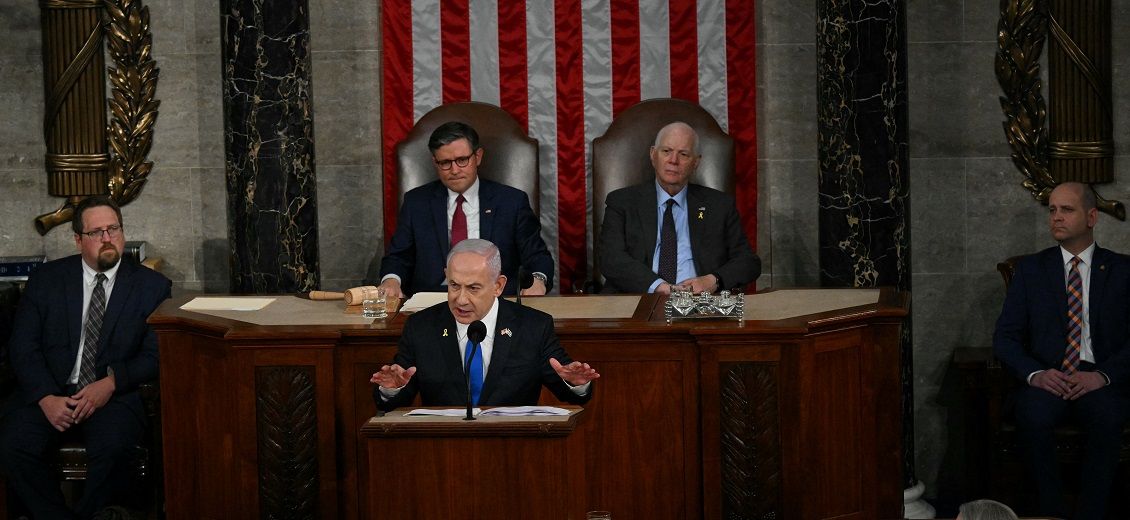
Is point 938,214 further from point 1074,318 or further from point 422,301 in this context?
point 422,301

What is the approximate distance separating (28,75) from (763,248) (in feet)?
13.7

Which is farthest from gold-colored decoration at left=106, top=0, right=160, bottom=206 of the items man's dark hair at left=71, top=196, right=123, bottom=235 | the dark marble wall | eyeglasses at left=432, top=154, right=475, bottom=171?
the dark marble wall

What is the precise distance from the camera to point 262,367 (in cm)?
551

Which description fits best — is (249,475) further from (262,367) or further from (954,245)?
(954,245)

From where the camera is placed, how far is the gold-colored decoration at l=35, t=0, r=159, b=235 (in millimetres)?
7805

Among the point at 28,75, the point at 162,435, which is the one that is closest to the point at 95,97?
the point at 28,75

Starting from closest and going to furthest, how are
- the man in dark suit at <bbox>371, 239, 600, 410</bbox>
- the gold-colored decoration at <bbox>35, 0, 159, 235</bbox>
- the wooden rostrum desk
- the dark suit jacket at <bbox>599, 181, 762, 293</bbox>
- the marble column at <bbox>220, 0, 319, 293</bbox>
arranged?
the man in dark suit at <bbox>371, 239, 600, 410</bbox> → the wooden rostrum desk → the dark suit jacket at <bbox>599, 181, 762, 293</bbox> → the marble column at <bbox>220, 0, 319, 293</bbox> → the gold-colored decoration at <bbox>35, 0, 159, 235</bbox>

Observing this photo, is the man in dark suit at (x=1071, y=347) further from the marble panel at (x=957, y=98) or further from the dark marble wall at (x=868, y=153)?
the marble panel at (x=957, y=98)

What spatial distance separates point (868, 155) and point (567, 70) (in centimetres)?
178

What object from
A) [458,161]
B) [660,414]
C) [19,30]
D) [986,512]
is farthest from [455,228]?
[986,512]

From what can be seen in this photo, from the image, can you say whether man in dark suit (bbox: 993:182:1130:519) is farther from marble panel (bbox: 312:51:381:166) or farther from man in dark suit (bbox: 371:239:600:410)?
marble panel (bbox: 312:51:381:166)

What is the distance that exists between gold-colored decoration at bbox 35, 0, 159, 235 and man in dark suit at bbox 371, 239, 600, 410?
11.7 ft

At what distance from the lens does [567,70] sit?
7957mm

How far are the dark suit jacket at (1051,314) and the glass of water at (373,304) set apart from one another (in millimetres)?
2767
